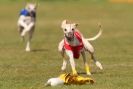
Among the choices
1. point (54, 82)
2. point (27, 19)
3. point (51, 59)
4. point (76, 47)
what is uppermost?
point (27, 19)

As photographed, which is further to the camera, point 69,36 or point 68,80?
point 69,36

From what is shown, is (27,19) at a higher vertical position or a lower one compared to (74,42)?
higher

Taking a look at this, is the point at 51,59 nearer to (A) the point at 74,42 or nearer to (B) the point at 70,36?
(A) the point at 74,42

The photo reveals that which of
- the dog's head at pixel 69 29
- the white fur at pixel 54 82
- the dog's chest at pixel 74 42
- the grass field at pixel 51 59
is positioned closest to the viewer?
the white fur at pixel 54 82

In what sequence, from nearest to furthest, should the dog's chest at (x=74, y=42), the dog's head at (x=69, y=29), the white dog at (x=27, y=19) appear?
1. the dog's head at (x=69, y=29)
2. the dog's chest at (x=74, y=42)
3. the white dog at (x=27, y=19)

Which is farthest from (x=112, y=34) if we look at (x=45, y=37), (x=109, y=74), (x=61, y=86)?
(x=61, y=86)

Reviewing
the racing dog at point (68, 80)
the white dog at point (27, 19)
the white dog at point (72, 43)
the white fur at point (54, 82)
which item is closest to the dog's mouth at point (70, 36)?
the white dog at point (72, 43)

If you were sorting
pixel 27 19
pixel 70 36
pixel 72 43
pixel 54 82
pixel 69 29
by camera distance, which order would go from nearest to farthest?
1. pixel 54 82
2. pixel 69 29
3. pixel 70 36
4. pixel 72 43
5. pixel 27 19

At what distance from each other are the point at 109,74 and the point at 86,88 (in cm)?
303

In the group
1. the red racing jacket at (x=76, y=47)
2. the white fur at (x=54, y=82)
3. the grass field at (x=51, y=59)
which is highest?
the red racing jacket at (x=76, y=47)

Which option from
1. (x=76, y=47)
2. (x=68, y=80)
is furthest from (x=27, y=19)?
(x=68, y=80)

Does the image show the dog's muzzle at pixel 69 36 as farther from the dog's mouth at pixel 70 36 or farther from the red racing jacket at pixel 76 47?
the red racing jacket at pixel 76 47

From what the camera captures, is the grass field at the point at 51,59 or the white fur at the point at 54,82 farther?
the grass field at the point at 51,59

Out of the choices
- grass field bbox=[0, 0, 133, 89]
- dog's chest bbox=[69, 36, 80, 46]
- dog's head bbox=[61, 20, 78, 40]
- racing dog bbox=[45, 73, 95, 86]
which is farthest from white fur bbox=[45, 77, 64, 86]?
dog's chest bbox=[69, 36, 80, 46]
